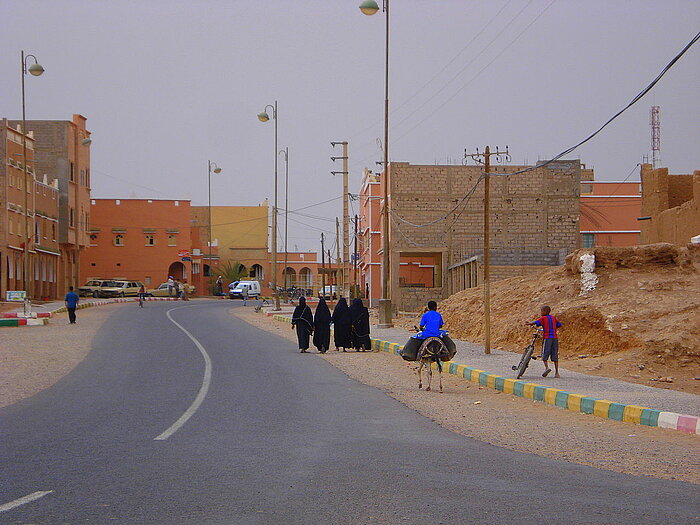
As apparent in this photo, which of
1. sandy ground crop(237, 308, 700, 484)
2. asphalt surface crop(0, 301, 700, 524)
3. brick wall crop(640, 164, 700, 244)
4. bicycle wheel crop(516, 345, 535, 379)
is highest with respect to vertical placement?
brick wall crop(640, 164, 700, 244)

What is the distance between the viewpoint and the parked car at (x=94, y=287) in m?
76.8

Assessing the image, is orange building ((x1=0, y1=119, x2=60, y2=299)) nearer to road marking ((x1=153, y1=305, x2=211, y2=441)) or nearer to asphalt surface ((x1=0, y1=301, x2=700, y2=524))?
road marking ((x1=153, y1=305, x2=211, y2=441))

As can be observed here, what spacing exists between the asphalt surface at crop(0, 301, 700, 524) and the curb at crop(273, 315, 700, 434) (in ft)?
8.81

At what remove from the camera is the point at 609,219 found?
67688 mm

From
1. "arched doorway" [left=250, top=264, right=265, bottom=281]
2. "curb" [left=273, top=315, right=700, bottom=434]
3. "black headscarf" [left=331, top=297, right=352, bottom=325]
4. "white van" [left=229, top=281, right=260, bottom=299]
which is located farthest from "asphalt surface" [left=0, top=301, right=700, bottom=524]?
"arched doorway" [left=250, top=264, right=265, bottom=281]

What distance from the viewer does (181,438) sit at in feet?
32.7

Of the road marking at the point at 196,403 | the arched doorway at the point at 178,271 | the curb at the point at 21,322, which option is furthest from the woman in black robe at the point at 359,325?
the arched doorway at the point at 178,271

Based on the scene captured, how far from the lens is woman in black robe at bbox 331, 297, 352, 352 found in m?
25.5

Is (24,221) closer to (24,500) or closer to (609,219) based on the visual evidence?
(609,219)

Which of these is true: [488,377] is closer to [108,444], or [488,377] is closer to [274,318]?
[108,444]

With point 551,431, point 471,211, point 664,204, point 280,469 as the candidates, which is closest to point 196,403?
point 551,431

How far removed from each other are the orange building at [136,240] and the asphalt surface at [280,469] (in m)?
74.8

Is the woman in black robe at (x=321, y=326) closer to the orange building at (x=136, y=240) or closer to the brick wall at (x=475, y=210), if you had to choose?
the brick wall at (x=475, y=210)

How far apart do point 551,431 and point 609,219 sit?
194ft
